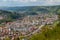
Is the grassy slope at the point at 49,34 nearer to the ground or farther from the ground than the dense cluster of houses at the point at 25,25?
nearer to the ground

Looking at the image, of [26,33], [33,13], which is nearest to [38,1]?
[33,13]

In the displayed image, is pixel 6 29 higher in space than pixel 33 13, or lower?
lower

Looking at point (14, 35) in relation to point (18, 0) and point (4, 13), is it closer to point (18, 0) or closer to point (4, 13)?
point (4, 13)

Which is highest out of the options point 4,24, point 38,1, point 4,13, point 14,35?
point 38,1

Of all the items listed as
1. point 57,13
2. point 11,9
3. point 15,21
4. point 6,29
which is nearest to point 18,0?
point 11,9

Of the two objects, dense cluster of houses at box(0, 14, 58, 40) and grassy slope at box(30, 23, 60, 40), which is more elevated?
dense cluster of houses at box(0, 14, 58, 40)

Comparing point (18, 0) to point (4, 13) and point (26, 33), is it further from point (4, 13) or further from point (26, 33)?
point (26, 33)
